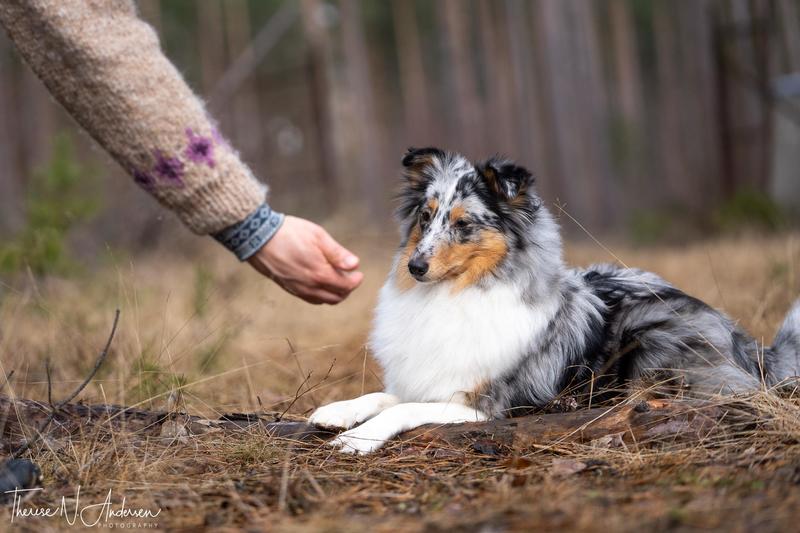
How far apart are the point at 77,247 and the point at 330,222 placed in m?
3.11

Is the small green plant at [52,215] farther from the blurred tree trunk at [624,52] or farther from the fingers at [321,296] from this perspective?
the blurred tree trunk at [624,52]

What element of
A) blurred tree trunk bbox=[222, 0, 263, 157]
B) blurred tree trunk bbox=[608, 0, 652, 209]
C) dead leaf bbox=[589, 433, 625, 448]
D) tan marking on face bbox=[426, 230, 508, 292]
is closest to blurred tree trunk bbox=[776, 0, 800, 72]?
blurred tree trunk bbox=[222, 0, 263, 157]

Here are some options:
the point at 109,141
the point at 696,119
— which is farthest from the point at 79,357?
the point at 696,119

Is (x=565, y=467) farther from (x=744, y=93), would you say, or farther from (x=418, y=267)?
(x=744, y=93)

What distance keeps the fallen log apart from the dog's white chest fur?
12.0 inches

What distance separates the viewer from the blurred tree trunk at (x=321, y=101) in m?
13.2

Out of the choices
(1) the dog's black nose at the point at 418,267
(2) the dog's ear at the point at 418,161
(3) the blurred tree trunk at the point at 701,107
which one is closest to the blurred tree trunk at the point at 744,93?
(3) the blurred tree trunk at the point at 701,107

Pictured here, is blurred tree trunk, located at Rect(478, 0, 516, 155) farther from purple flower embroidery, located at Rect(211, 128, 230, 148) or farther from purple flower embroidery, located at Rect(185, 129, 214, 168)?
purple flower embroidery, located at Rect(185, 129, 214, 168)

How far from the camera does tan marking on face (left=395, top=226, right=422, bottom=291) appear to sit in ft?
12.4

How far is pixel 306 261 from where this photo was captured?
3.58 m

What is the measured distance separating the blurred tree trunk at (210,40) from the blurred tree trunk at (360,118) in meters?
3.35

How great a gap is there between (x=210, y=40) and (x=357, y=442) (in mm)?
19290

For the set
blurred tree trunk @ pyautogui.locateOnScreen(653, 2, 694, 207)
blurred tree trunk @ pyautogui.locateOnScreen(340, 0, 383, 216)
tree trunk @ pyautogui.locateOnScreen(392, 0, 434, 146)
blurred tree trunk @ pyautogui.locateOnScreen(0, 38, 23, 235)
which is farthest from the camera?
tree trunk @ pyautogui.locateOnScreen(392, 0, 434, 146)

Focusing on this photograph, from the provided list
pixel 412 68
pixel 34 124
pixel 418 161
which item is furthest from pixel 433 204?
pixel 412 68
